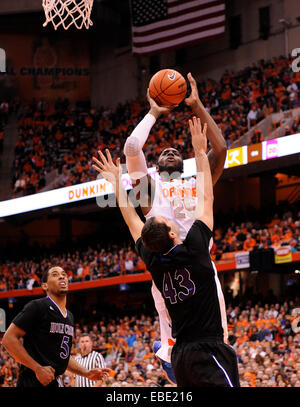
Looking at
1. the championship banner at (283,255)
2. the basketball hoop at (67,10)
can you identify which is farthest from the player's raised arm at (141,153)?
the championship banner at (283,255)

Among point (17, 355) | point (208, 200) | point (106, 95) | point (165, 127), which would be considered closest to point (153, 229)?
point (208, 200)

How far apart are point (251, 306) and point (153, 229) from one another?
13.7 m

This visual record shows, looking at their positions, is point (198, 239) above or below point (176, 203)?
below

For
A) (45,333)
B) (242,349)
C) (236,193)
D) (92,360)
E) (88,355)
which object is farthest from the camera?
(236,193)

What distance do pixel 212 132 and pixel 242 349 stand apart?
957 cm

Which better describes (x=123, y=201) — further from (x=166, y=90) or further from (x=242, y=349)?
(x=242, y=349)

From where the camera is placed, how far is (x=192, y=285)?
421 centimetres

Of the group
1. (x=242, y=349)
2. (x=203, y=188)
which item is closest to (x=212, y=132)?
(x=203, y=188)

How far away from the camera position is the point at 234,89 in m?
23.1

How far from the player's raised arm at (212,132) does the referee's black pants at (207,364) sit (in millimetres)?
1631

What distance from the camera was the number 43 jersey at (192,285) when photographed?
4.21 m

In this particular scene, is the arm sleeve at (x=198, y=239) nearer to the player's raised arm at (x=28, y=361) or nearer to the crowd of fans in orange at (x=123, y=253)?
the player's raised arm at (x=28, y=361)

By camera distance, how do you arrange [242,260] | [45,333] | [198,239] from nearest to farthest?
1. [198,239]
2. [45,333]
3. [242,260]

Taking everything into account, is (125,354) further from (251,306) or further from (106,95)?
(106,95)
